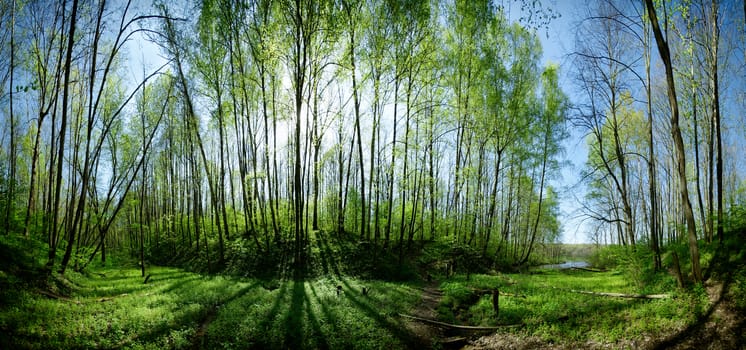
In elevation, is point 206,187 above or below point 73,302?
above

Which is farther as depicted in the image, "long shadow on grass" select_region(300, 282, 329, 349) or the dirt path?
the dirt path

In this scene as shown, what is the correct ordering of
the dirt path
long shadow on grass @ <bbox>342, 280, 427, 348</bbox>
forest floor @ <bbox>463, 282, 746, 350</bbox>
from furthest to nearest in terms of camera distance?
the dirt path → long shadow on grass @ <bbox>342, 280, 427, 348</bbox> → forest floor @ <bbox>463, 282, 746, 350</bbox>

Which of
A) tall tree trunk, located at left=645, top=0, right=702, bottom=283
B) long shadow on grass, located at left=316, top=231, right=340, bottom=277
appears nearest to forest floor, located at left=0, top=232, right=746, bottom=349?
tall tree trunk, located at left=645, top=0, right=702, bottom=283

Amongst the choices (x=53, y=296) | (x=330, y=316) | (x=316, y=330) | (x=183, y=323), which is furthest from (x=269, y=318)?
(x=53, y=296)

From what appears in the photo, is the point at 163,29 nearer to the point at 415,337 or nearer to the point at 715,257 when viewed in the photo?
the point at 415,337

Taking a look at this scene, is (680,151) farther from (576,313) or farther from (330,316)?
(330,316)

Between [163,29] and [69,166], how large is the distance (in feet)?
39.5

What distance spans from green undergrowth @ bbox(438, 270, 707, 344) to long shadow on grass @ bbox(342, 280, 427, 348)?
1919mm

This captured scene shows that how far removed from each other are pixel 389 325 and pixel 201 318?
4953 mm

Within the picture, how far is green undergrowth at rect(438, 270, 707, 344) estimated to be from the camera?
7.59m

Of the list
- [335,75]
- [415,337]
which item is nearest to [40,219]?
[335,75]

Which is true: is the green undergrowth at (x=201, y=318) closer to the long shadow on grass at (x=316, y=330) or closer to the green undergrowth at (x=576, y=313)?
the long shadow on grass at (x=316, y=330)

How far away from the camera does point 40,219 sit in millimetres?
17922

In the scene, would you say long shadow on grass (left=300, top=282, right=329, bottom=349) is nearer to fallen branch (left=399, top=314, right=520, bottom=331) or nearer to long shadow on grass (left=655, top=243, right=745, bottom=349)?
fallen branch (left=399, top=314, right=520, bottom=331)
